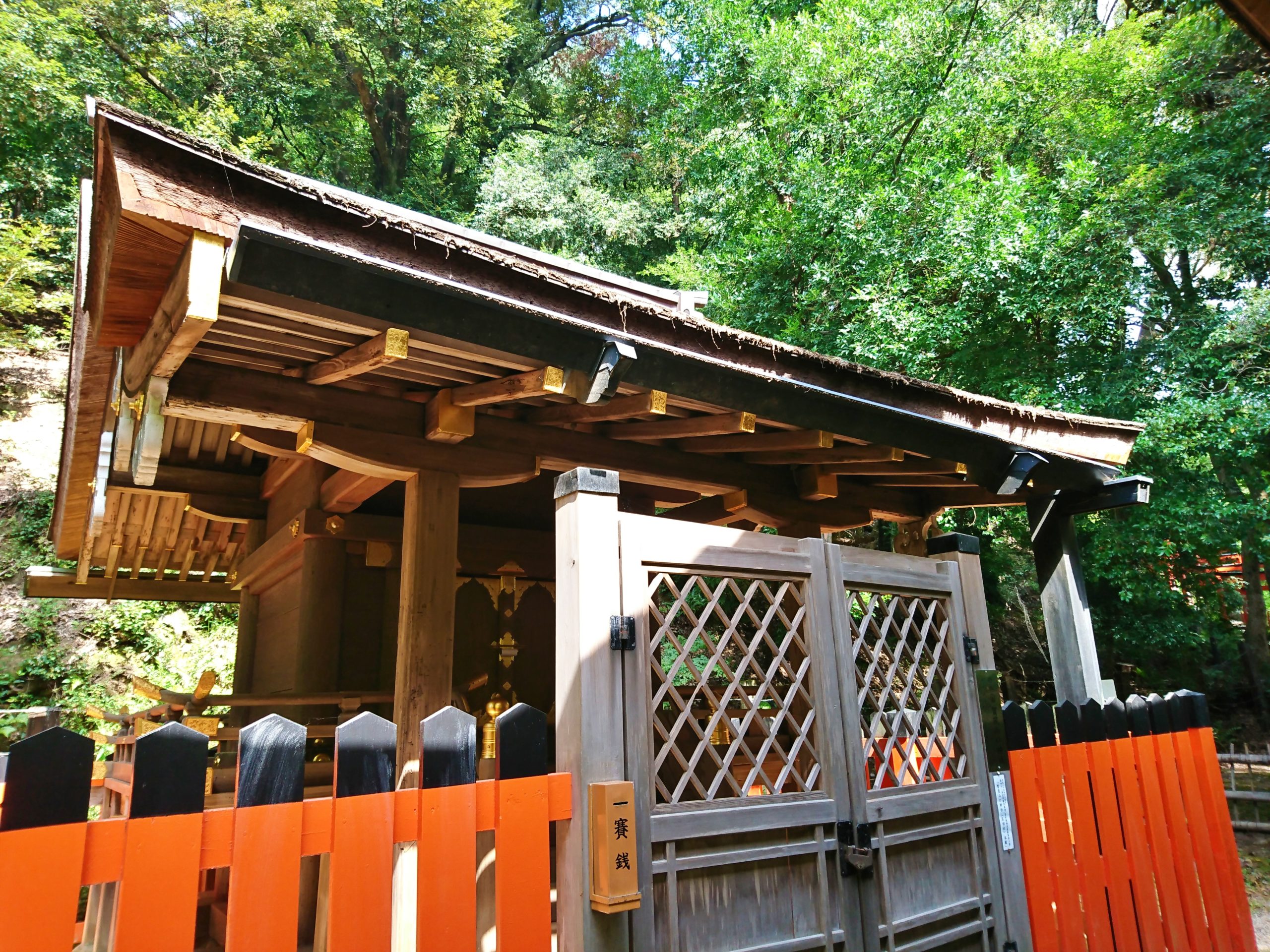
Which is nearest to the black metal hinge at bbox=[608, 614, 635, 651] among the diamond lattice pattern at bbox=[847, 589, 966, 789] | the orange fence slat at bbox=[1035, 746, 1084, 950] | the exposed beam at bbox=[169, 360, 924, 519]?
the diamond lattice pattern at bbox=[847, 589, 966, 789]

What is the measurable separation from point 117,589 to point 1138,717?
31.0 ft

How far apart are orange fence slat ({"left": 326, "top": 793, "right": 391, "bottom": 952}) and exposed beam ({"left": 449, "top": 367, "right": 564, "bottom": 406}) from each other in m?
2.01

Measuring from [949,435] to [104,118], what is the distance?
4.36 meters

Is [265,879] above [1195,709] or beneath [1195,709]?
beneath

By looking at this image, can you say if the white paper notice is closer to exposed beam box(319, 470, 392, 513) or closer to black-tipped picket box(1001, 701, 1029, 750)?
black-tipped picket box(1001, 701, 1029, 750)

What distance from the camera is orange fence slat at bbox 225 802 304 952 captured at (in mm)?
1771

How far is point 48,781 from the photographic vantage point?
1569mm

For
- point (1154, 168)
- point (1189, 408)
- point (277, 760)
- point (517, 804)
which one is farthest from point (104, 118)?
point (1154, 168)

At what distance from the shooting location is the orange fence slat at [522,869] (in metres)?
2.14

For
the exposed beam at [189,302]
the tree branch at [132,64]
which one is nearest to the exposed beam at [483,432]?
the exposed beam at [189,302]

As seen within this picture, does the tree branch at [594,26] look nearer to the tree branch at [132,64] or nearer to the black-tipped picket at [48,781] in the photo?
the tree branch at [132,64]

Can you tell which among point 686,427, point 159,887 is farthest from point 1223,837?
point 159,887

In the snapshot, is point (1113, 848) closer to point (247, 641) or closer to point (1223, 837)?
point (1223, 837)

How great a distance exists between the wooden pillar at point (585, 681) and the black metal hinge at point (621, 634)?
0.05 feet
